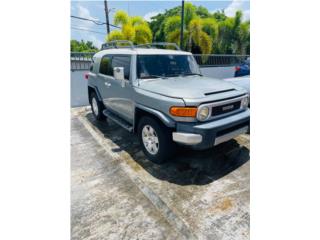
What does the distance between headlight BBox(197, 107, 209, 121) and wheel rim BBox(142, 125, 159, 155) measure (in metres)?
0.75

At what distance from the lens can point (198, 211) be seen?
2.32 metres

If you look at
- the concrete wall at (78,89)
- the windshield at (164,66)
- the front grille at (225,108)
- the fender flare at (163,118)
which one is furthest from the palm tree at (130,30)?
the front grille at (225,108)

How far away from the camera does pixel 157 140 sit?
3.17m

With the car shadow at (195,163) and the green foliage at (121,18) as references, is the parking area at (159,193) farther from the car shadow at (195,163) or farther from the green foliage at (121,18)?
the green foliage at (121,18)

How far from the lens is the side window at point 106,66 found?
446cm

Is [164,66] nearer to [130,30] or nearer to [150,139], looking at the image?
[150,139]

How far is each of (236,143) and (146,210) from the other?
2.35 m

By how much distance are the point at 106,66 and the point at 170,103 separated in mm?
2432

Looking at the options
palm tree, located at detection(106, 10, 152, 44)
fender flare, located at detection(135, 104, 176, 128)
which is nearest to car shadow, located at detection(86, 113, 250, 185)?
fender flare, located at detection(135, 104, 176, 128)

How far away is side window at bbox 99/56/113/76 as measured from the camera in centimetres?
446

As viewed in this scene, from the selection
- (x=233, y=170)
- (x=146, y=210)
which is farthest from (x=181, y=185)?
(x=233, y=170)

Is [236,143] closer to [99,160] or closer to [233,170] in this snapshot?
[233,170]

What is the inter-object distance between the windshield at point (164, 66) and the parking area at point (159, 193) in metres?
1.39

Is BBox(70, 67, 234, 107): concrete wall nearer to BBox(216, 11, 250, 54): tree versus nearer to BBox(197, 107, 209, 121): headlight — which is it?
BBox(197, 107, 209, 121): headlight
